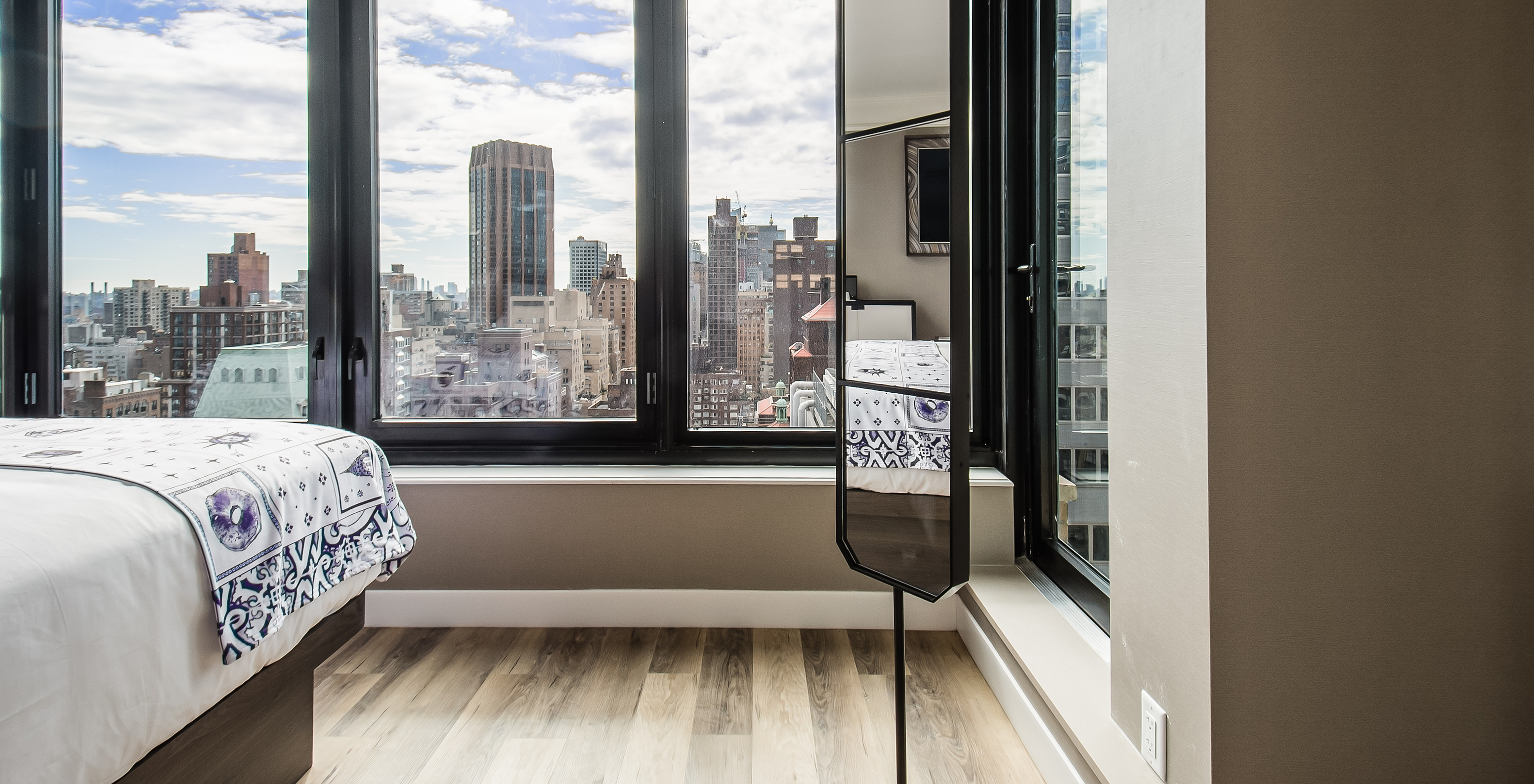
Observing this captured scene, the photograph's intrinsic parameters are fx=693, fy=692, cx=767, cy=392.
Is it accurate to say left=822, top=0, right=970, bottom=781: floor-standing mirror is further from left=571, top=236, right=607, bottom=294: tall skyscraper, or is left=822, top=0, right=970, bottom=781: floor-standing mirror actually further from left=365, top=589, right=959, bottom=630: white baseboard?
left=571, top=236, right=607, bottom=294: tall skyscraper

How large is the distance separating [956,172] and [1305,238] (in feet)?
1.91

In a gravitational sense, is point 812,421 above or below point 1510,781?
above

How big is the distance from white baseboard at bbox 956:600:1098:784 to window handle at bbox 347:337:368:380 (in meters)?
2.31

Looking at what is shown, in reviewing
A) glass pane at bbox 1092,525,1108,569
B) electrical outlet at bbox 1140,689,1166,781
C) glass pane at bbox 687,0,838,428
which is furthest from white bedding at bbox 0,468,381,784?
glass pane at bbox 1092,525,1108,569

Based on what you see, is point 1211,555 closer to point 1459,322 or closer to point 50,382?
point 1459,322

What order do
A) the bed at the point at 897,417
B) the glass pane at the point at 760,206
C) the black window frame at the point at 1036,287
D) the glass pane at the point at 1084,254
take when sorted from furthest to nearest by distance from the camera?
the glass pane at the point at 760,206, the black window frame at the point at 1036,287, the glass pane at the point at 1084,254, the bed at the point at 897,417

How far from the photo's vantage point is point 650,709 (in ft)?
6.06

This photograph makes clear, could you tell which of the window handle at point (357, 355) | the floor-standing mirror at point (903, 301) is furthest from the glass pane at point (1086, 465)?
the window handle at point (357, 355)

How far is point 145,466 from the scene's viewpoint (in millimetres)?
1109

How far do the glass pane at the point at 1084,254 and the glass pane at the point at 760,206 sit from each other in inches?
30.6

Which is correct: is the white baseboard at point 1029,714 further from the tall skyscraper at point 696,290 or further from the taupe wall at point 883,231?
the tall skyscraper at point 696,290

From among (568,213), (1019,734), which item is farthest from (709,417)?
(1019,734)

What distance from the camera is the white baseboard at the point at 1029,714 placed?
1452 millimetres

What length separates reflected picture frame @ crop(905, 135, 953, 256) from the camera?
1.44 m
